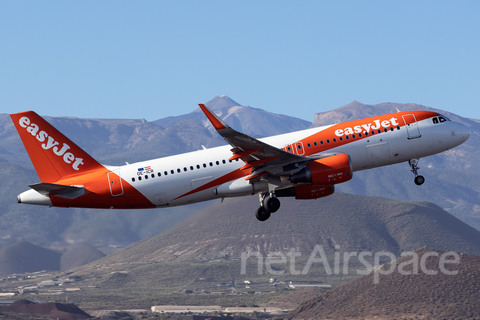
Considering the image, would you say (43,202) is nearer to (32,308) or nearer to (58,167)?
(58,167)

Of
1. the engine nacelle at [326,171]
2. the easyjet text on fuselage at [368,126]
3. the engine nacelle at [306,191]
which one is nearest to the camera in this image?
the engine nacelle at [326,171]

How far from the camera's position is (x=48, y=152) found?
167 feet

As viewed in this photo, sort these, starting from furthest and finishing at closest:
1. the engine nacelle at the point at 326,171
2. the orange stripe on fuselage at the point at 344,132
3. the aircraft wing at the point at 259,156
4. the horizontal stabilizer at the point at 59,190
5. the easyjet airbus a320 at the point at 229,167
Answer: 1. the orange stripe on fuselage at the point at 344,132
2. the easyjet airbus a320 at the point at 229,167
3. the engine nacelle at the point at 326,171
4. the horizontal stabilizer at the point at 59,190
5. the aircraft wing at the point at 259,156

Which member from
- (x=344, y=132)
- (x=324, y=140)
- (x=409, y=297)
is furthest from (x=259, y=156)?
(x=409, y=297)

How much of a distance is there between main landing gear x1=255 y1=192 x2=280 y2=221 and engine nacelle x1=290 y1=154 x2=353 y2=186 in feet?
11.0

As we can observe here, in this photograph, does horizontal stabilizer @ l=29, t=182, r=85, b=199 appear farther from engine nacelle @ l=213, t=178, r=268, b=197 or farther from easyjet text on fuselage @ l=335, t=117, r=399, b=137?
easyjet text on fuselage @ l=335, t=117, r=399, b=137

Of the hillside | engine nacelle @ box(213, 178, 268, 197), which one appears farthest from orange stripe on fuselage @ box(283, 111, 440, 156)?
the hillside

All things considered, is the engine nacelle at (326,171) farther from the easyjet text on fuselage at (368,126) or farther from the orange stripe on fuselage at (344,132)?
the easyjet text on fuselage at (368,126)

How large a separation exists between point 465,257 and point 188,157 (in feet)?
426

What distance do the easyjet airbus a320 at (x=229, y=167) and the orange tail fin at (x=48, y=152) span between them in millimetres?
82

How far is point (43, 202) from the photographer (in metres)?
49.0

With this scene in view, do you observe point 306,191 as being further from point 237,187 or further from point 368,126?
point 368,126

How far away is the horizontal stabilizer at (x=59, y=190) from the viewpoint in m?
47.1

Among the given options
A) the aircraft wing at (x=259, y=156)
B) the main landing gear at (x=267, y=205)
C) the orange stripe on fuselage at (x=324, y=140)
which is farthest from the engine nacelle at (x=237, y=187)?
the main landing gear at (x=267, y=205)
